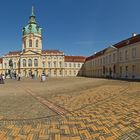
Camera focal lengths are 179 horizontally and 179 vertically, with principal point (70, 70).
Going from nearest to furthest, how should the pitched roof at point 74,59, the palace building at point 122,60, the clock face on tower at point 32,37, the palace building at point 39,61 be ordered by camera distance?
1. the palace building at point 122,60
2. the palace building at point 39,61
3. the clock face on tower at point 32,37
4. the pitched roof at point 74,59

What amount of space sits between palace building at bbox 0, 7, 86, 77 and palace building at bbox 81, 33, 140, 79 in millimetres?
31842

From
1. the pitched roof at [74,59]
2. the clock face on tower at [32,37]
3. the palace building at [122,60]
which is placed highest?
the clock face on tower at [32,37]

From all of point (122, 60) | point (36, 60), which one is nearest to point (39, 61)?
point (36, 60)

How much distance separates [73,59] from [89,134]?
3625 inches

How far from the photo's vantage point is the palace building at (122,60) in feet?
125

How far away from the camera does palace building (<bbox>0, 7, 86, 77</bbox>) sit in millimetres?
87375

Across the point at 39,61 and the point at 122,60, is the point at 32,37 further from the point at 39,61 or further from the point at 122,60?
the point at 122,60

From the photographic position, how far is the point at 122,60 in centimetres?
4419

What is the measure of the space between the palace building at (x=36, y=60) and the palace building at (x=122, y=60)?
104ft

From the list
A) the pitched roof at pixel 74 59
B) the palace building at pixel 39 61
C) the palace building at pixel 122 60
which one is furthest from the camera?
the pitched roof at pixel 74 59

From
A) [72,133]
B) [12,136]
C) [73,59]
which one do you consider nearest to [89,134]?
[72,133]

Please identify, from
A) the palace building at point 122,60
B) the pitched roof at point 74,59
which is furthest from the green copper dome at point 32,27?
the palace building at point 122,60

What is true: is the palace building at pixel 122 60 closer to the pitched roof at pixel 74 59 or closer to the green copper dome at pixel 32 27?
the pitched roof at pixel 74 59

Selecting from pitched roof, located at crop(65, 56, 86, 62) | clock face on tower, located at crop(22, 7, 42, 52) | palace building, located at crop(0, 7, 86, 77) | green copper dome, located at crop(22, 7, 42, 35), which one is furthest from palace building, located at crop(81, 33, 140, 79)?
green copper dome, located at crop(22, 7, 42, 35)
